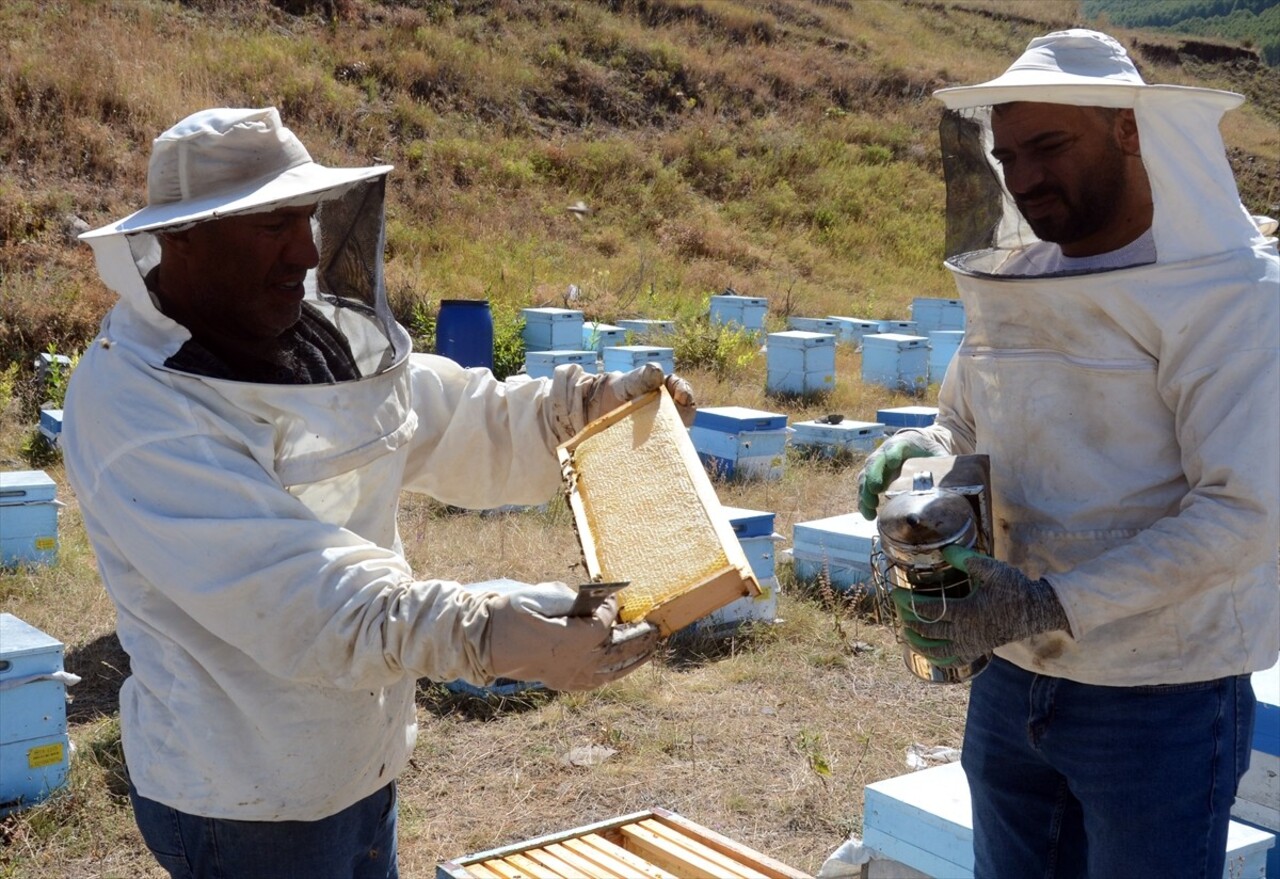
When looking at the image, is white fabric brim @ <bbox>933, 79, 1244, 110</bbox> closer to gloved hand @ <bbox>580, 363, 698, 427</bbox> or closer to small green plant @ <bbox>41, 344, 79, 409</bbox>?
gloved hand @ <bbox>580, 363, 698, 427</bbox>

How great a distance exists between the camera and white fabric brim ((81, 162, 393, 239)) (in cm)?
189

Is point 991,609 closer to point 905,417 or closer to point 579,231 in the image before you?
point 905,417

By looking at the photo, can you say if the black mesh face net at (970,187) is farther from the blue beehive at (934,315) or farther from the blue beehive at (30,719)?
the blue beehive at (934,315)

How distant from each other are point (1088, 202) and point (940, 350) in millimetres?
10351

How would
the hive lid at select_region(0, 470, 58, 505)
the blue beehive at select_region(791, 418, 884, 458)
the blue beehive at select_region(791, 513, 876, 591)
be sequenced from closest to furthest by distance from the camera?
the hive lid at select_region(0, 470, 58, 505), the blue beehive at select_region(791, 513, 876, 591), the blue beehive at select_region(791, 418, 884, 458)

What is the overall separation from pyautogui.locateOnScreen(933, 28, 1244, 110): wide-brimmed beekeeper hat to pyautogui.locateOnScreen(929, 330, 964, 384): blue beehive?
987cm

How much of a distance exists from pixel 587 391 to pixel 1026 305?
Result: 1.02 m

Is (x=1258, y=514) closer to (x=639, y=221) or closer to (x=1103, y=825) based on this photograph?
(x=1103, y=825)

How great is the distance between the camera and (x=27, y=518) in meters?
6.03

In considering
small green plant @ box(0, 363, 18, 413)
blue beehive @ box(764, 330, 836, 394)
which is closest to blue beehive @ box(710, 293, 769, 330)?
blue beehive @ box(764, 330, 836, 394)

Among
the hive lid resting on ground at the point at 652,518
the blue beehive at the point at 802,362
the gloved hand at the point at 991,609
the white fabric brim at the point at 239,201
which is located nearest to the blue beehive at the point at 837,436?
the blue beehive at the point at 802,362

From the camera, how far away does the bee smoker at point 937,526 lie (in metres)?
2.02

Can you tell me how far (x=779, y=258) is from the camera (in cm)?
2131

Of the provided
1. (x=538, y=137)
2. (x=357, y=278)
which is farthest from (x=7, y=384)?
(x=538, y=137)
